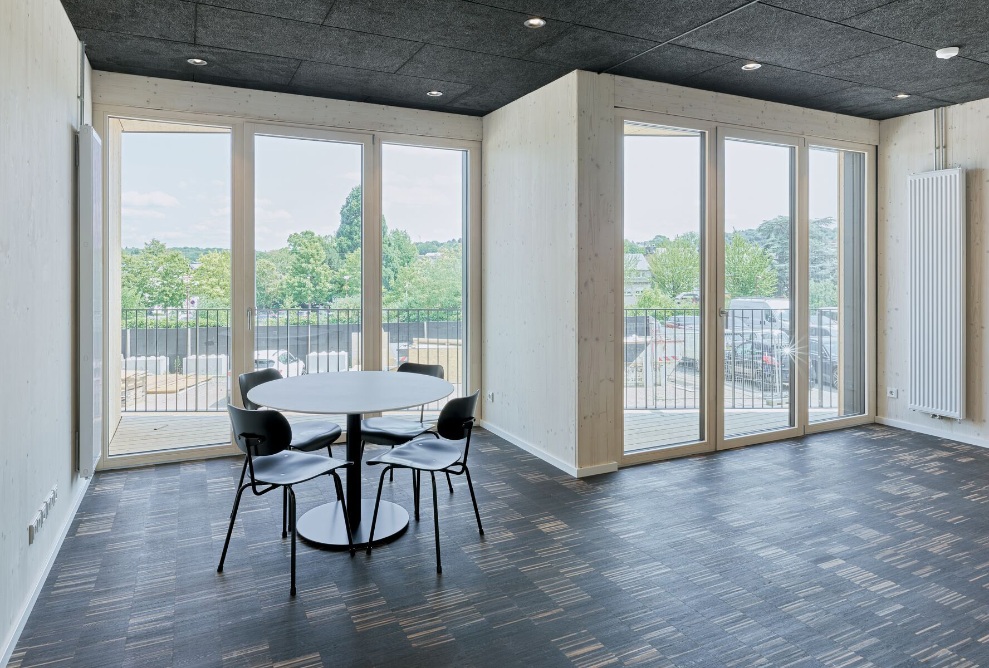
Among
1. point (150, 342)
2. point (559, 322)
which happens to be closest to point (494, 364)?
point (559, 322)

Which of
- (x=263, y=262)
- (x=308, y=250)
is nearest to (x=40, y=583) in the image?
(x=263, y=262)

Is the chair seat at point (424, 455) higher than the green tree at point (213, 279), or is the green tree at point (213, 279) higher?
the green tree at point (213, 279)

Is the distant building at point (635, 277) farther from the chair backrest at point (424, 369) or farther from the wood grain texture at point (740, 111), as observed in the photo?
the chair backrest at point (424, 369)

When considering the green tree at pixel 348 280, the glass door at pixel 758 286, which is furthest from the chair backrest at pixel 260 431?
the glass door at pixel 758 286

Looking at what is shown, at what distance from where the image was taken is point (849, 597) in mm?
2691

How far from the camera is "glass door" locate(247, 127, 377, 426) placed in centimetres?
499

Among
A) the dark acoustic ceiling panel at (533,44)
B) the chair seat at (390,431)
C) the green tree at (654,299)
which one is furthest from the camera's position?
the green tree at (654,299)

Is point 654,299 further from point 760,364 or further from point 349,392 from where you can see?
point 349,392

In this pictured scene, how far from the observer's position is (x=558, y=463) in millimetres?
4633

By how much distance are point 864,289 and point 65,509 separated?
253 inches

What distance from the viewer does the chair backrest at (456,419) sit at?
3182mm

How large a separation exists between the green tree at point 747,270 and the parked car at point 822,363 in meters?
0.71

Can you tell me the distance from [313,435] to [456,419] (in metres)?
0.91

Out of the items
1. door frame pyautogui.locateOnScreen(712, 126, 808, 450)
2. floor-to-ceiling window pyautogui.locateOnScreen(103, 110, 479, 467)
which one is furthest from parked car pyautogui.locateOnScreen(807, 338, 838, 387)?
floor-to-ceiling window pyautogui.locateOnScreen(103, 110, 479, 467)
